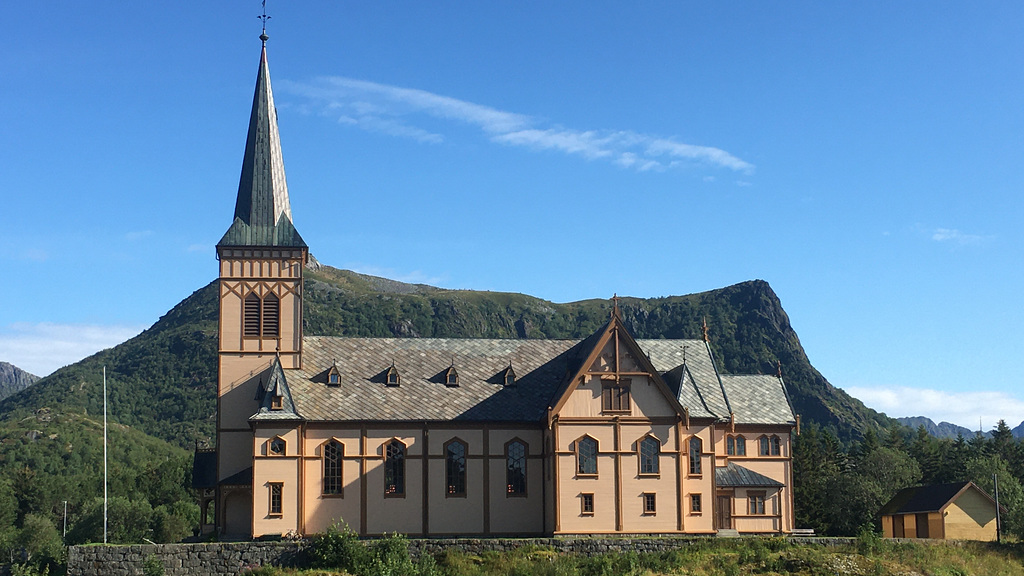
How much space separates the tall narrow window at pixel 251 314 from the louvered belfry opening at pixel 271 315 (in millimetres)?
370

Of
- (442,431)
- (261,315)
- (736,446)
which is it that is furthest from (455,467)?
(736,446)

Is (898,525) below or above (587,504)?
below

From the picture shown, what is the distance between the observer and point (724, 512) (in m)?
64.1

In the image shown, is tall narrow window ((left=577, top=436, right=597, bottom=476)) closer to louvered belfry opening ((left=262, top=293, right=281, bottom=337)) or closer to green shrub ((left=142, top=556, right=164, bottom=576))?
louvered belfry opening ((left=262, top=293, right=281, bottom=337))

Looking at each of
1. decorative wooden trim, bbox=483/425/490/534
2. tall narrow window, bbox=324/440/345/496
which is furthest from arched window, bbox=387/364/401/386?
decorative wooden trim, bbox=483/425/490/534

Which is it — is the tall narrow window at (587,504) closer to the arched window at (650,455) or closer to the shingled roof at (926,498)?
the arched window at (650,455)

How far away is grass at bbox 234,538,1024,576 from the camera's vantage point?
48438 millimetres

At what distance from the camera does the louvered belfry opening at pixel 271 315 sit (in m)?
63.0

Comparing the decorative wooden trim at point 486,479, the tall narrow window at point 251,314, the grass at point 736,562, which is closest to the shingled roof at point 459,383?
the decorative wooden trim at point 486,479

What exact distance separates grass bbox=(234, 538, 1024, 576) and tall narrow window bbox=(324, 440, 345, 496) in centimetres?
979

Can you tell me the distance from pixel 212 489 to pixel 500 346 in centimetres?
1840

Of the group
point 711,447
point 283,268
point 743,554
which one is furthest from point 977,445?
point 283,268

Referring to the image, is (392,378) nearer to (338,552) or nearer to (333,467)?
(333,467)

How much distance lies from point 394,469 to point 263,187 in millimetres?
18813
